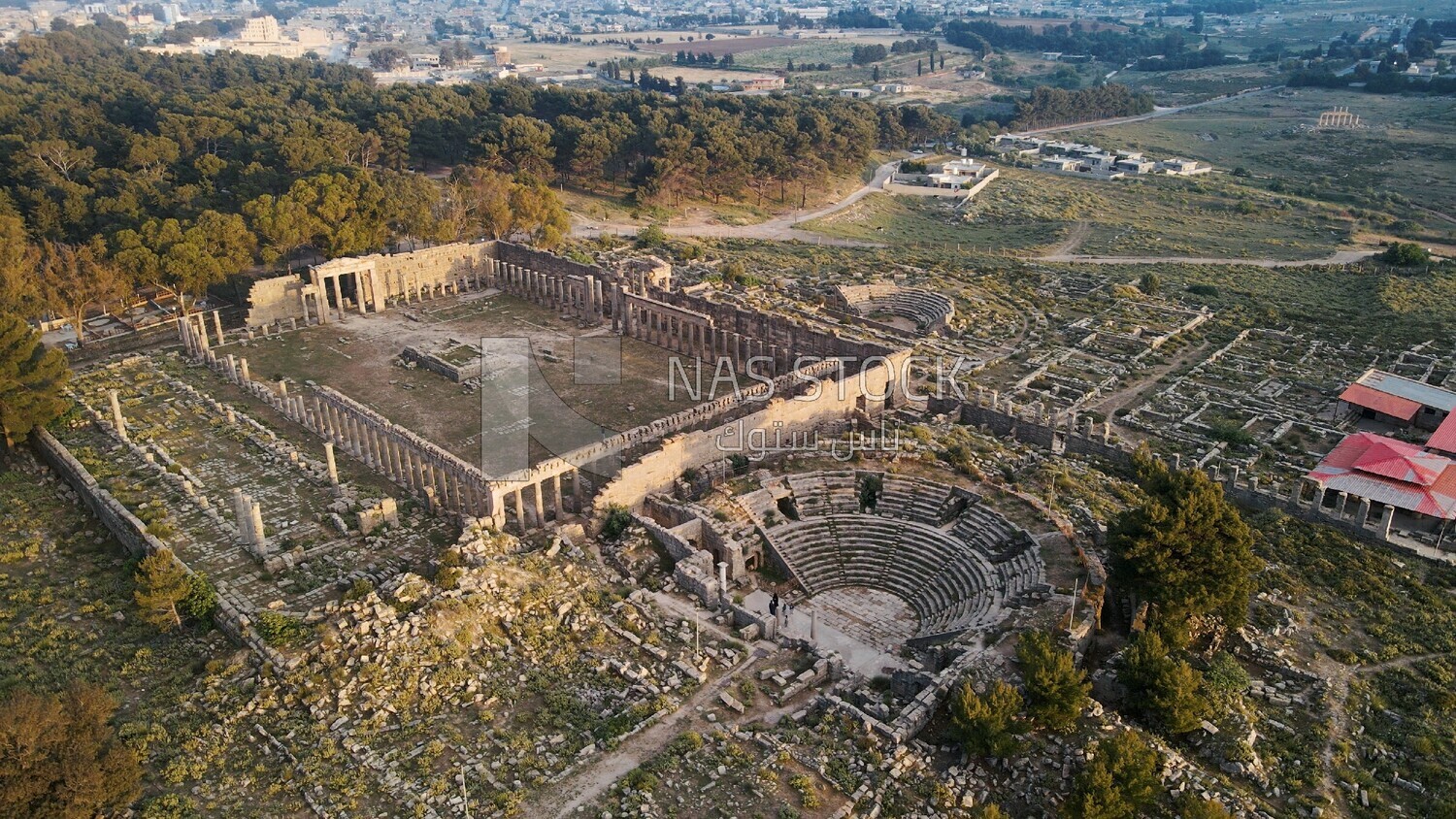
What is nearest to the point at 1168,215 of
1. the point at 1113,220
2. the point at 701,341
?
the point at 1113,220

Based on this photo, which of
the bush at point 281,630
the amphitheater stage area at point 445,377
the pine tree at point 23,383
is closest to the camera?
the bush at point 281,630

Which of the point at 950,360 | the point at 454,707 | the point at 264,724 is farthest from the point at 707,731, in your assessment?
the point at 950,360

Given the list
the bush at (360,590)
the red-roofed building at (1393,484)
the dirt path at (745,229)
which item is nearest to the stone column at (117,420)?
the bush at (360,590)

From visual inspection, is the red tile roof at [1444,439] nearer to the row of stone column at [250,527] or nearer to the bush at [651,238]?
the row of stone column at [250,527]

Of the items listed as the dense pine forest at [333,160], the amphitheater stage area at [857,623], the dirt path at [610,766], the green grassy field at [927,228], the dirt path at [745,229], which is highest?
the dense pine forest at [333,160]

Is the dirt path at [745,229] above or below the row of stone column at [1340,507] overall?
above

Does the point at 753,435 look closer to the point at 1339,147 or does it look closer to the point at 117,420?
the point at 117,420

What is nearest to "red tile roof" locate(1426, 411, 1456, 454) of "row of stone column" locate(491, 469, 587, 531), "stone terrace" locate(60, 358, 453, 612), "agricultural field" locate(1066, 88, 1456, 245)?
"row of stone column" locate(491, 469, 587, 531)
